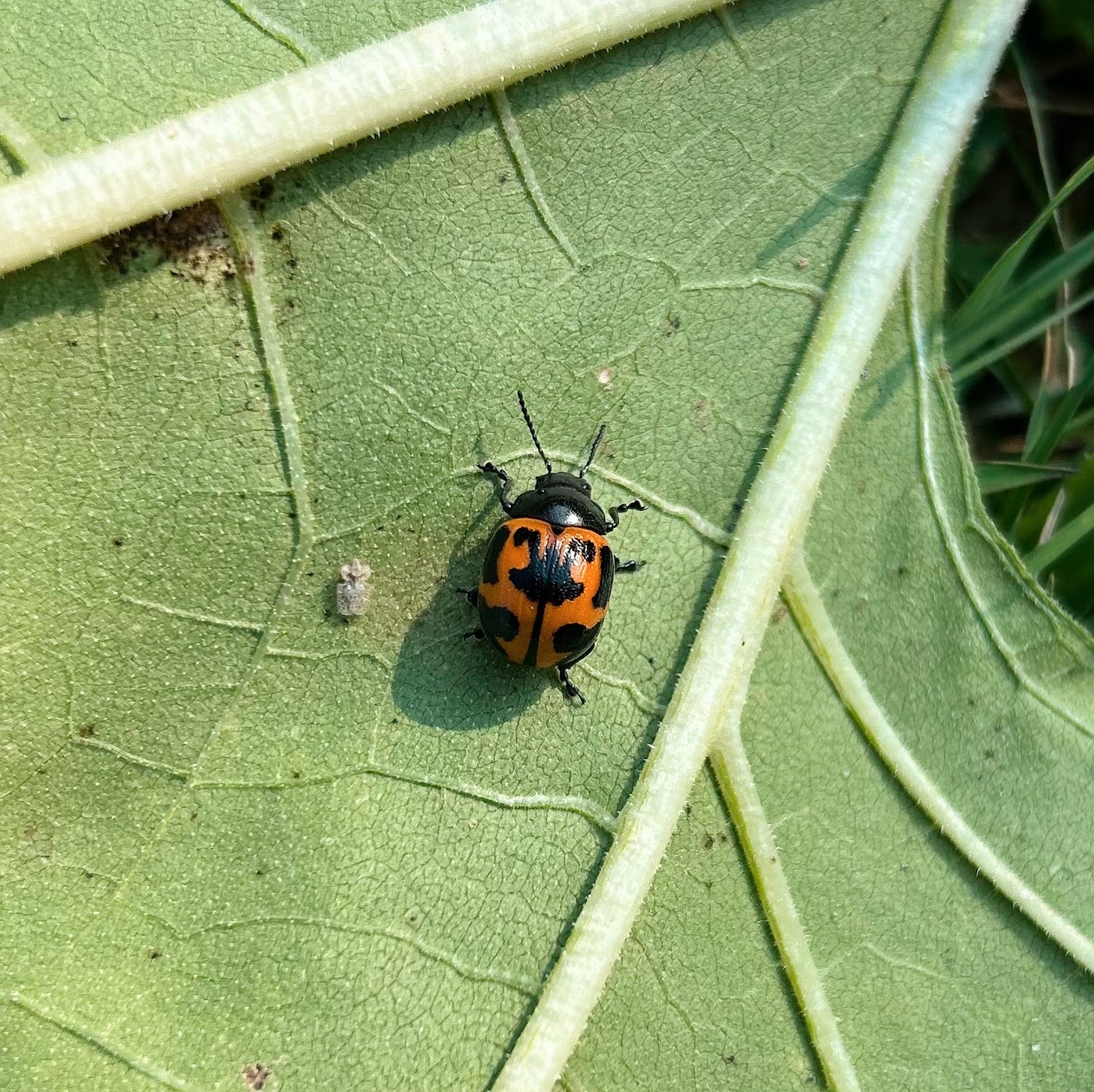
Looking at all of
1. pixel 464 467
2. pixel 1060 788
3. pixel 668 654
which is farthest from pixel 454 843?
pixel 1060 788

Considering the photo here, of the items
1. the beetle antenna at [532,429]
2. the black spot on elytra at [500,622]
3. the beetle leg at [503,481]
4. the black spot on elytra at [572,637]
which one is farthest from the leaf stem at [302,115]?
the black spot on elytra at [572,637]

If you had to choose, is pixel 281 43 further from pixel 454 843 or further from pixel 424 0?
pixel 454 843

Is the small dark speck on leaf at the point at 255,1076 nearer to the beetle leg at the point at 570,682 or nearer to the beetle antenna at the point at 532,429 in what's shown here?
the beetle leg at the point at 570,682

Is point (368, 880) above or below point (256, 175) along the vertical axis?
below

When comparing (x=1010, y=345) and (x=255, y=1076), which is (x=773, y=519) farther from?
(x=255, y=1076)

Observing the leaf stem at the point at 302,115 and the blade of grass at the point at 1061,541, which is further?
the blade of grass at the point at 1061,541
